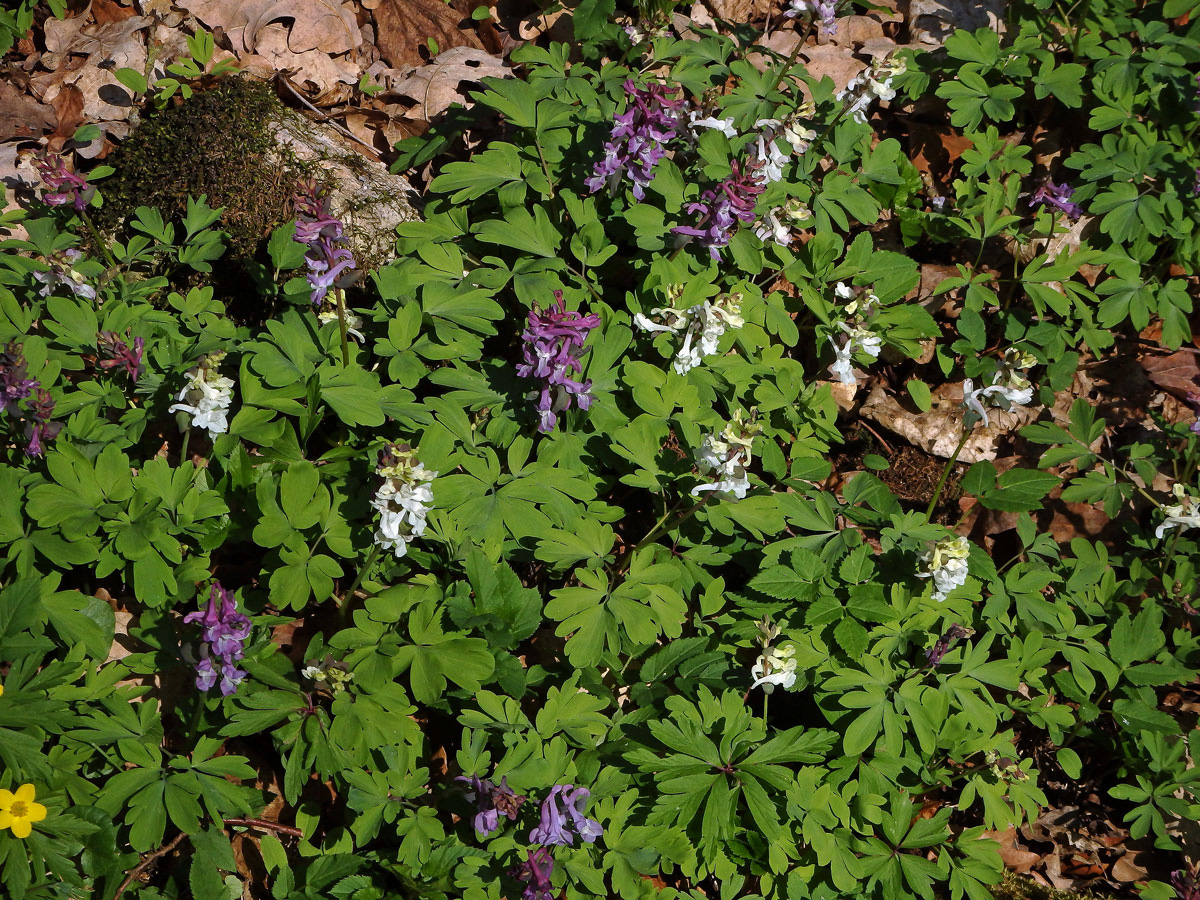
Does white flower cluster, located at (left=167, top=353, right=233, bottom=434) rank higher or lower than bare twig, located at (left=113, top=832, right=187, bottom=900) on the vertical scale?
higher

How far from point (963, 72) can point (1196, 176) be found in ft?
4.10

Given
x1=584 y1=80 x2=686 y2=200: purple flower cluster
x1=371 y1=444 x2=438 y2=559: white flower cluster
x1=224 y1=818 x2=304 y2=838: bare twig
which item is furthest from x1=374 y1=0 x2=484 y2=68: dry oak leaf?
x1=224 y1=818 x2=304 y2=838: bare twig

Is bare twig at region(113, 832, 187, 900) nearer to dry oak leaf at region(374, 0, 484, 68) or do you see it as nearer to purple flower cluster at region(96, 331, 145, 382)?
purple flower cluster at region(96, 331, 145, 382)

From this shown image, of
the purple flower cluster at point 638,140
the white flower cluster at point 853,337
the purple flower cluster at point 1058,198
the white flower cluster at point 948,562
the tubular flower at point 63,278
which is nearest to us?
the white flower cluster at point 948,562

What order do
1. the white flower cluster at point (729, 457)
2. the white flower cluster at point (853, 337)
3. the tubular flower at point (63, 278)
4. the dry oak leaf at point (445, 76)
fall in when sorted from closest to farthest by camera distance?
1. the white flower cluster at point (729, 457)
2. the tubular flower at point (63, 278)
3. the white flower cluster at point (853, 337)
4. the dry oak leaf at point (445, 76)

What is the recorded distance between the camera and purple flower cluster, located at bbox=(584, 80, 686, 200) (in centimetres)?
338

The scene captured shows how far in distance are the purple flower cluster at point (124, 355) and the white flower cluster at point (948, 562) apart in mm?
2909

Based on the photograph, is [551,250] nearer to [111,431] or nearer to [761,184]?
[761,184]

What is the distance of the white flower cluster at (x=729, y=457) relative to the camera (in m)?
2.78

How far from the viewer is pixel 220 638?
2.46 metres

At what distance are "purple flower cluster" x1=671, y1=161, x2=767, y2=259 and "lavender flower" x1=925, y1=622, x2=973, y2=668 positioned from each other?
1711mm

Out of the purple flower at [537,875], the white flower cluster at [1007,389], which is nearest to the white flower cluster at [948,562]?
the white flower cluster at [1007,389]

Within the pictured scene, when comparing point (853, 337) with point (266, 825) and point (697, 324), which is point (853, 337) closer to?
point (697, 324)

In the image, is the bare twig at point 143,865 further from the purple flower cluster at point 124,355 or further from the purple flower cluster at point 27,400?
the purple flower cluster at point 124,355
